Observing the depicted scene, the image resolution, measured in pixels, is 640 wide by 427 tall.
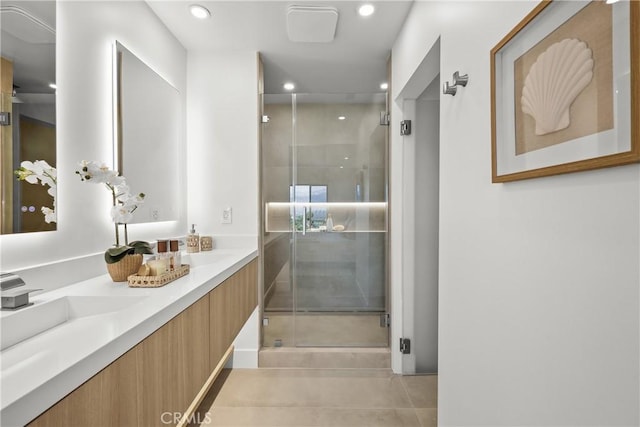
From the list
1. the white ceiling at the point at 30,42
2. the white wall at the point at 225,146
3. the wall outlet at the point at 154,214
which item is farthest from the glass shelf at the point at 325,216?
the white ceiling at the point at 30,42

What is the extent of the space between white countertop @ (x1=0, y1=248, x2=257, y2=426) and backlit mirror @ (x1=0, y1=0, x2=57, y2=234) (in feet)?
1.09

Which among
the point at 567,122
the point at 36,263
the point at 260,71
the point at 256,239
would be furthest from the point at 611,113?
the point at 260,71

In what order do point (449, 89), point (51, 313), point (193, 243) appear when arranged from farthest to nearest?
point (193, 243) < point (449, 89) < point (51, 313)

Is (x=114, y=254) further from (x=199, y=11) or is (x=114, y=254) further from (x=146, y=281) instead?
(x=199, y=11)

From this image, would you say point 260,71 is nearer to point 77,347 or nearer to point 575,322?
point 77,347

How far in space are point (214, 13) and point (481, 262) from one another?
2.10 meters

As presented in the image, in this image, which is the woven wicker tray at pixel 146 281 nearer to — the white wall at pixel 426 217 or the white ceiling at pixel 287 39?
the white ceiling at pixel 287 39

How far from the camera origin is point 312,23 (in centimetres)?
208

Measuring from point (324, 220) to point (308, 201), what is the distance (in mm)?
207

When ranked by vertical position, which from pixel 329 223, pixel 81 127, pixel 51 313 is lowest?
pixel 51 313

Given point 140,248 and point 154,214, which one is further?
point 154,214

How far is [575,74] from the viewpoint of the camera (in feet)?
2.32

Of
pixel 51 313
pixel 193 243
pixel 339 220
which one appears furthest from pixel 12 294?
pixel 339 220

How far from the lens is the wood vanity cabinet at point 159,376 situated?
685mm
